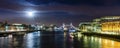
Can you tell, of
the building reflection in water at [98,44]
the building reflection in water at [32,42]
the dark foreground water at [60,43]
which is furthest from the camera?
the building reflection in water at [32,42]

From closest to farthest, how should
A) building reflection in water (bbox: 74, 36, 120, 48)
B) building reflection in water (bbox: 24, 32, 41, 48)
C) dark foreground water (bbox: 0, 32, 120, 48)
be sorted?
building reflection in water (bbox: 74, 36, 120, 48) → dark foreground water (bbox: 0, 32, 120, 48) → building reflection in water (bbox: 24, 32, 41, 48)

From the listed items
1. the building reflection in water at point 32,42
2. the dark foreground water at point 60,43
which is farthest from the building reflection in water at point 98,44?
the building reflection in water at point 32,42

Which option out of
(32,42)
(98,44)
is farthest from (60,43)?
(98,44)

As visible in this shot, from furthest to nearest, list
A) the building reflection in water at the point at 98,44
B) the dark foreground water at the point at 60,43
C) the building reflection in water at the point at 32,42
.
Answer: the building reflection in water at the point at 32,42
the dark foreground water at the point at 60,43
the building reflection in water at the point at 98,44

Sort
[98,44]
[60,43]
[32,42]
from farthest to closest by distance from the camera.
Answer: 1. [32,42]
2. [60,43]
3. [98,44]

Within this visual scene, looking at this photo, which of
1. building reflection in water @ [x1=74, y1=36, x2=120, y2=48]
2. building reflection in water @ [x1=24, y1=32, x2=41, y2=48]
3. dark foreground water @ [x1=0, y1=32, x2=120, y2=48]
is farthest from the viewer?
building reflection in water @ [x1=24, y1=32, x2=41, y2=48]

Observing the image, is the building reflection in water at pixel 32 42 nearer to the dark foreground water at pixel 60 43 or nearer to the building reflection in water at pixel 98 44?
the dark foreground water at pixel 60 43

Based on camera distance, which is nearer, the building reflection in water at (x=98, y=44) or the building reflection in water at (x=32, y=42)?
the building reflection in water at (x=98, y=44)

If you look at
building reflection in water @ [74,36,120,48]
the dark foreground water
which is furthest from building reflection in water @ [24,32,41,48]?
building reflection in water @ [74,36,120,48]

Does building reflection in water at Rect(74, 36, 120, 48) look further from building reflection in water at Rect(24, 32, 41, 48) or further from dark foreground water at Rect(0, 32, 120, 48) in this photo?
building reflection in water at Rect(24, 32, 41, 48)

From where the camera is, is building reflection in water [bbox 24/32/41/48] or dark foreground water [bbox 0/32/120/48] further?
Result: building reflection in water [bbox 24/32/41/48]

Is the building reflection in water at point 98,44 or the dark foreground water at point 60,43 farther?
the dark foreground water at point 60,43

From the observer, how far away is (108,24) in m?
145

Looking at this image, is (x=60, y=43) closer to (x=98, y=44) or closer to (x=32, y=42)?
(x=32, y=42)
